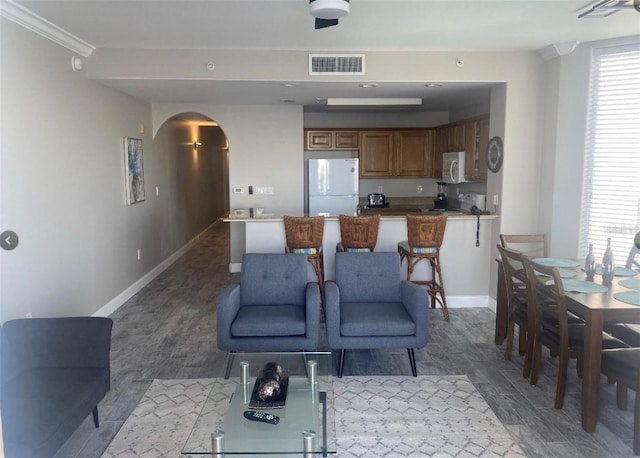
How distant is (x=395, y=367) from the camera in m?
3.79

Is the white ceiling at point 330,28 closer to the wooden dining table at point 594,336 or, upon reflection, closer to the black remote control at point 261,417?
the wooden dining table at point 594,336

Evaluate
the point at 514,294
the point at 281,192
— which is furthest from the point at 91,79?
the point at 514,294

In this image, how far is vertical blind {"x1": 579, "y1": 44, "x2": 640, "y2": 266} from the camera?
411 cm

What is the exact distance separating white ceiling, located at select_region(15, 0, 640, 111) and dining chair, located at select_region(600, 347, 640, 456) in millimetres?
2250

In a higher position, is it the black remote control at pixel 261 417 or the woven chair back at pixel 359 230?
the woven chair back at pixel 359 230

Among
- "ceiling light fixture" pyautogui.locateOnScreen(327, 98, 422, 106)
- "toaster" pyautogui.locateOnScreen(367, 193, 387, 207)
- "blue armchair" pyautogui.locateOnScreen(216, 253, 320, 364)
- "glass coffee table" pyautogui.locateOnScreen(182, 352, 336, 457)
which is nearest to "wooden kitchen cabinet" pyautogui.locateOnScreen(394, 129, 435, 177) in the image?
"toaster" pyautogui.locateOnScreen(367, 193, 387, 207)

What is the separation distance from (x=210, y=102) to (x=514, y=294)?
176 inches

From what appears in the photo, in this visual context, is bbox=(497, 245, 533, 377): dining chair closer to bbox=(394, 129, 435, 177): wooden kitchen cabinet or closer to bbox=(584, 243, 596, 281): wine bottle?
bbox=(584, 243, 596, 281): wine bottle

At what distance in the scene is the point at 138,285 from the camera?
610 centimetres

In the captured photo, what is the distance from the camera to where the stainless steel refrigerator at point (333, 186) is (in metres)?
7.21

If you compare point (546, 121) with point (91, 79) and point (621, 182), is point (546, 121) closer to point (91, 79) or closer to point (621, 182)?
point (621, 182)

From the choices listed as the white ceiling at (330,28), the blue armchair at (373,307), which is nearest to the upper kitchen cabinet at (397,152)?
the white ceiling at (330,28)

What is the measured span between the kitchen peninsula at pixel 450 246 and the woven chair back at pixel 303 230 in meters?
0.50

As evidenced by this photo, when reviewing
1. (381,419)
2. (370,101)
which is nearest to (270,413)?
(381,419)
